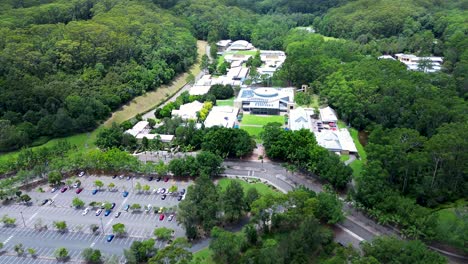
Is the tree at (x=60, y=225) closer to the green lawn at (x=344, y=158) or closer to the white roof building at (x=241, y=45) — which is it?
the green lawn at (x=344, y=158)

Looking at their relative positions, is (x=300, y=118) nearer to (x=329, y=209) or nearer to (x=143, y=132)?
(x=143, y=132)

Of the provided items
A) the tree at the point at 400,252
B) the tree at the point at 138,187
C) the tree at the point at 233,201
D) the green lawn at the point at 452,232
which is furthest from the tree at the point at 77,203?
the green lawn at the point at 452,232

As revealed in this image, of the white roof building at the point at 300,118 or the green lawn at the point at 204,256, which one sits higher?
the white roof building at the point at 300,118

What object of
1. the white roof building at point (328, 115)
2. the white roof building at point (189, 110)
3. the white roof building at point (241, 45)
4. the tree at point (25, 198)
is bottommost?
the tree at point (25, 198)

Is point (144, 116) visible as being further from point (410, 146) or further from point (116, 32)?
point (410, 146)

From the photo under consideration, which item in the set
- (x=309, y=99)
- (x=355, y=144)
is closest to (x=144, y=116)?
(x=309, y=99)

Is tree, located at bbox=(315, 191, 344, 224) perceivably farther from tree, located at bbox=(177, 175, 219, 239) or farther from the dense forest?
the dense forest

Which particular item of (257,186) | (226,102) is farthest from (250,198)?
(226,102)
